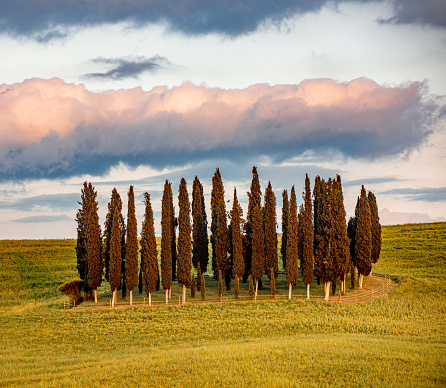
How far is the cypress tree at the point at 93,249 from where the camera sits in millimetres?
53969

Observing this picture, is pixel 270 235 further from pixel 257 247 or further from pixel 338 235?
pixel 338 235

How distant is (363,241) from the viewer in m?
60.2

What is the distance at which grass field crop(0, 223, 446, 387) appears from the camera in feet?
78.6

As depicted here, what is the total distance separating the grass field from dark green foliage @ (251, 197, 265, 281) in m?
4.79

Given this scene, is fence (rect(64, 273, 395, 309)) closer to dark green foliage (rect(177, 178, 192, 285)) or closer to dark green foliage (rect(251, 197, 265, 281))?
dark green foliage (rect(177, 178, 192, 285))

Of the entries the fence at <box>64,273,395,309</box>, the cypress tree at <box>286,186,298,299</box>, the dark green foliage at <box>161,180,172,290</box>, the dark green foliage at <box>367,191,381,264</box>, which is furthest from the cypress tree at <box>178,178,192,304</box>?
the dark green foliage at <box>367,191,381,264</box>

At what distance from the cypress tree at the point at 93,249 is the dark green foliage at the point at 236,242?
51.6ft

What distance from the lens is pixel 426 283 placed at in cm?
5912

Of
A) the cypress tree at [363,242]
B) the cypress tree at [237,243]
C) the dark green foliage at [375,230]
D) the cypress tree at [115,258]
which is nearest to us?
the cypress tree at [115,258]

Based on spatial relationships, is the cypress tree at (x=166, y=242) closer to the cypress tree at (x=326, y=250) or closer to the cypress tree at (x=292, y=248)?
the cypress tree at (x=292, y=248)

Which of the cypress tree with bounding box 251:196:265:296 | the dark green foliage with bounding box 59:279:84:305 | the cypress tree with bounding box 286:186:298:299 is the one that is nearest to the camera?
the cypress tree with bounding box 286:186:298:299

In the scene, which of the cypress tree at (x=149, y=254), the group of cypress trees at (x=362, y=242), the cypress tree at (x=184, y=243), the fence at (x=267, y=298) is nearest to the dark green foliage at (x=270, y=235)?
the fence at (x=267, y=298)

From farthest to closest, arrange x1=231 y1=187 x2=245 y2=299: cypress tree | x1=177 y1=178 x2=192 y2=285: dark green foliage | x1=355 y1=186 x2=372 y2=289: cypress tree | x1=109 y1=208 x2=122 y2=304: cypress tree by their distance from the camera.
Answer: x1=355 y1=186 x2=372 y2=289: cypress tree
x1=231 y1=187 x2=245 y2=299: cypress tree
x1=177 y1=178 x2=192 y2=285: dark green foliage
x1=109 y1=208 x2=122 y2=304: cypress tree

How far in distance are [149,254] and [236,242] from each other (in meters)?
10.4
